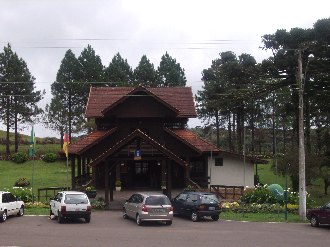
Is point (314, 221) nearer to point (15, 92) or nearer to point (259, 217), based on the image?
point (259, 217)

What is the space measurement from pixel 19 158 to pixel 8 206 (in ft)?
120

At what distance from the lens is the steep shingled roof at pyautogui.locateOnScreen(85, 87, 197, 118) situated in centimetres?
4219

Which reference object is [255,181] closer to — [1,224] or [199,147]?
[199,147]

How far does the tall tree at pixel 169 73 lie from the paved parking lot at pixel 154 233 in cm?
5134

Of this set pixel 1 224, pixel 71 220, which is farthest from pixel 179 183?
pixel 1 224

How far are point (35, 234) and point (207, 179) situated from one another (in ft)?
75.8

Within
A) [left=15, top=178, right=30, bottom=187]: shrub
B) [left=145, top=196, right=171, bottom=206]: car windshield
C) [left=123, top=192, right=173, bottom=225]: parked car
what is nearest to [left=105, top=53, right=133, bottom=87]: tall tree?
[left=15, top=178, right=30, bottom=187]: shrub

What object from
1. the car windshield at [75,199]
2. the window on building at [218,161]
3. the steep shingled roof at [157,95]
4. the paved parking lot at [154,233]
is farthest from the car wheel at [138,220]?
the window on building at [218,161]

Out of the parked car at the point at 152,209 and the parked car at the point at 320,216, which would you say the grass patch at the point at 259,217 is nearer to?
the parked car at the point at 320,216

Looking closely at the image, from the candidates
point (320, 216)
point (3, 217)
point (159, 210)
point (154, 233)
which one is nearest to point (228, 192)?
point (320, 216)

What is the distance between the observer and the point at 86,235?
19797mm

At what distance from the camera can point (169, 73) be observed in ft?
251

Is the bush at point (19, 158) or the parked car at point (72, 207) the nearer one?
the parked car at point (72, 207)

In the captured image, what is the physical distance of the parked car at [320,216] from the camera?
2353 centimetres
